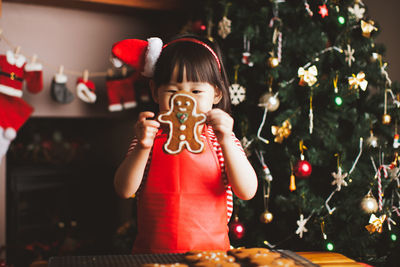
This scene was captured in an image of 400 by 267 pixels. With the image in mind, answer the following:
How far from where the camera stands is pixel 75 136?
303 centimetres

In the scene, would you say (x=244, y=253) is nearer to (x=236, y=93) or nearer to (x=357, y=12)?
(x=236, y=93)

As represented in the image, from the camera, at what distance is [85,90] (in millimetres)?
2410

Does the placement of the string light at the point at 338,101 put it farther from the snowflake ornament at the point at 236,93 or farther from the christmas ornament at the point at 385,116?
the snowflake ornament at the point at 236,93

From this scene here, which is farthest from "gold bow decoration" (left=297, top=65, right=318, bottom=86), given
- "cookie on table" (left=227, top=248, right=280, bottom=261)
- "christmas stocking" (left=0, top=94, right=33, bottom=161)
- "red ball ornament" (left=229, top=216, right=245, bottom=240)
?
"christmas stocking" (left=0, top=94, right=33, bottom=161)

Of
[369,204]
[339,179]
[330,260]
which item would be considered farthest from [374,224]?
[330,260]

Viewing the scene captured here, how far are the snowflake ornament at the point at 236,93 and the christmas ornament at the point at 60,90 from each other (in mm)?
1117

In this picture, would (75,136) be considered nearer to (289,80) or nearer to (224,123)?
(289,80)

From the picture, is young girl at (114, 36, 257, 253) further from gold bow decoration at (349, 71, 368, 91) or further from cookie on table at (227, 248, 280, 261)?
gold bow decoration at (349, 71, 368, 91)

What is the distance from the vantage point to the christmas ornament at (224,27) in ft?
6.01

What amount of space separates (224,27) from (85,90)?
3.23ft

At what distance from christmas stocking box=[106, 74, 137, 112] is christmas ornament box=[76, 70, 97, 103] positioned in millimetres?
103

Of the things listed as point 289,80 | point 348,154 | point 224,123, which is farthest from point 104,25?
point 224,123

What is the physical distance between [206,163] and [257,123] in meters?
0.72

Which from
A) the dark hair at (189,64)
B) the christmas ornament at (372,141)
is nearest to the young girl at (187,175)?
the dark hair at (189,64)
